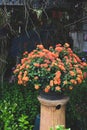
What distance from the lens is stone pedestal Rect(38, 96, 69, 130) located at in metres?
3.27

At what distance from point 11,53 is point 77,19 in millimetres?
1515

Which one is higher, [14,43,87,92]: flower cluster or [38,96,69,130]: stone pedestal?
[14,43,87,92]: flower cluster

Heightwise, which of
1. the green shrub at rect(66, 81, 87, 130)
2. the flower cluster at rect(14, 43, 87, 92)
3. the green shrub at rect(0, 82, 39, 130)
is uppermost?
the flower cluster at rect(14, 43, 87, 92)

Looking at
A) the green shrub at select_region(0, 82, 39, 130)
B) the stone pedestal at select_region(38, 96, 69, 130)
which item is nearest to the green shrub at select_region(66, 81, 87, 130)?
the stone pedestal at select_region(38, 96, 69, 130)

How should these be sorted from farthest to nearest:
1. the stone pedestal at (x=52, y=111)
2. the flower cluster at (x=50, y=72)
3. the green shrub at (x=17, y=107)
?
the green shrub at (x=17, y=107) < the stone pedestal at (x=52, y=111) < the flower cluster at (x=50, y=72)

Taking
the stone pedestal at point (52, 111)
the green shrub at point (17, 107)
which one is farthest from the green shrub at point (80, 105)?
the green shrub at point (17, 107)

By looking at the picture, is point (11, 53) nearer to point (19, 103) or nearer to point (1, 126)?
point (19, 103)

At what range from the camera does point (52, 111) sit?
10.8 feet

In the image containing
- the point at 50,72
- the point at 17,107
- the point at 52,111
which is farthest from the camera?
the point at 17,107

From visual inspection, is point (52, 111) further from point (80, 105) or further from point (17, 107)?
point (17, 107)

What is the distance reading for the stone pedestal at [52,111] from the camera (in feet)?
10.7

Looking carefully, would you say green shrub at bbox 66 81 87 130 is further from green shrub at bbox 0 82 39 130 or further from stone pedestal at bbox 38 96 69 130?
green shrub at bbox 0 82 39 130

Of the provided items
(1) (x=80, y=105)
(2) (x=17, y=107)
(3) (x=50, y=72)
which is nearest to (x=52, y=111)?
→ (3) (x=50, y=72)

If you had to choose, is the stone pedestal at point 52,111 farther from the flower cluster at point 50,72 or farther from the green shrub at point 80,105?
the green shrub at point 80,105
